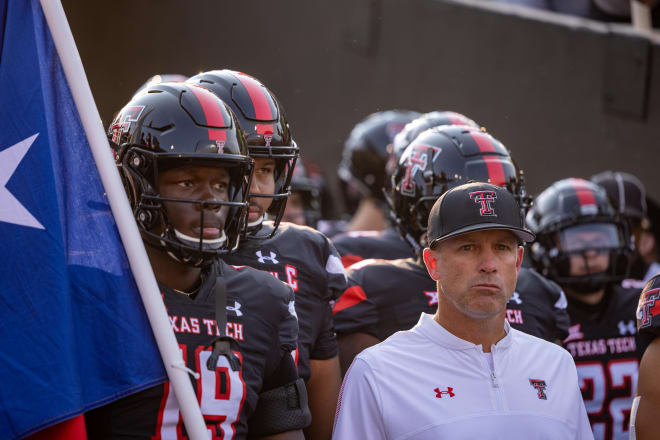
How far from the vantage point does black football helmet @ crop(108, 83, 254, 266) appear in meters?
2.68

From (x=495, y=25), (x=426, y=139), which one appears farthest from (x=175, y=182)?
(x=495, y=25)

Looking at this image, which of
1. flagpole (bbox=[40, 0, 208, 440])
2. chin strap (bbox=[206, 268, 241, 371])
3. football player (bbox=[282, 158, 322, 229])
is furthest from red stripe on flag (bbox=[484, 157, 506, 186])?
football player (bbox=[282, 158, 322, 229])

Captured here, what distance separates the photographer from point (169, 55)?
329 inches

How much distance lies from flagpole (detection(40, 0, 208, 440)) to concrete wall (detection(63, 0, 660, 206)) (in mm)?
5512

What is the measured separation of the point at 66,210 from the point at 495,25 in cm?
573

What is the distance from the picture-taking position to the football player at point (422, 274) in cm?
359

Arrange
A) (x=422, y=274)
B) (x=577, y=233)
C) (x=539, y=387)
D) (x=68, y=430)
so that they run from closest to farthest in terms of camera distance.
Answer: (x=68, y=430) → (x=539, y=387) → (x=422, y=274) → (x=577, y=233)

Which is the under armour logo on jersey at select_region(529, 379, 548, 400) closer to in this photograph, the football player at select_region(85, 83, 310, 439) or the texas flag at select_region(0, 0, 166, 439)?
the football player at select_region(85, 83, 310, 439)

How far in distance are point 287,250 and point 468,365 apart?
0.90 m

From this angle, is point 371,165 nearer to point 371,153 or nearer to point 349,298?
point 371,153

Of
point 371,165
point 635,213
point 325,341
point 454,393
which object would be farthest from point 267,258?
point 635,213

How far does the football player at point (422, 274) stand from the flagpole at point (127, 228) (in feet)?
3.89

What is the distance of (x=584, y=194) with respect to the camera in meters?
4.79

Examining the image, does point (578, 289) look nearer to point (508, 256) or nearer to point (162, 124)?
point (508, 256)
